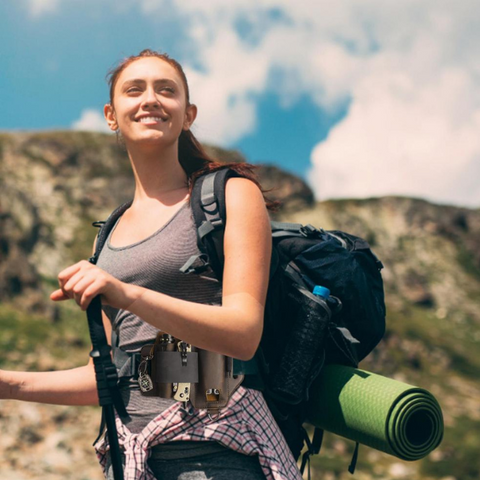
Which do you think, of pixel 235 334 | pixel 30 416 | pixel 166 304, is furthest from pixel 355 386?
pixel 30 416

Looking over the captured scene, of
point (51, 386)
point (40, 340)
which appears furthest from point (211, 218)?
point (40, 340)

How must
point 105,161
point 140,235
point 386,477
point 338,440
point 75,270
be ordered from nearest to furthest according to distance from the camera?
point 75,270, point 140,235, point 386,477, point 338,440, point 105,161

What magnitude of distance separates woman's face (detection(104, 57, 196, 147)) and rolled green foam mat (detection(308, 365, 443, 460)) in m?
1.33

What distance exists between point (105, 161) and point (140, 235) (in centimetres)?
4075

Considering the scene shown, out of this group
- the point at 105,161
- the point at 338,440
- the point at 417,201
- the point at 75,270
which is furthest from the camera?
the point at 417,201

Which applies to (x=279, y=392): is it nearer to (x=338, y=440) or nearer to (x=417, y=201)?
(x=338, y=440)

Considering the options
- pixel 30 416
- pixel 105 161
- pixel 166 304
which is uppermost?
pixel 166 304

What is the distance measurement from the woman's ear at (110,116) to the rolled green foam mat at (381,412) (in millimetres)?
1644

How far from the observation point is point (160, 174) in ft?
10.1

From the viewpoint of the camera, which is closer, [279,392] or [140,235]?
[279,392]

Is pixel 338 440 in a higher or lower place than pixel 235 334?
lower

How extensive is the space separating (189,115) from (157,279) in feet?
3.30

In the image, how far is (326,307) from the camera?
9.11 ft

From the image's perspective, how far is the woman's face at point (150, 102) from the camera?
9.64ft
